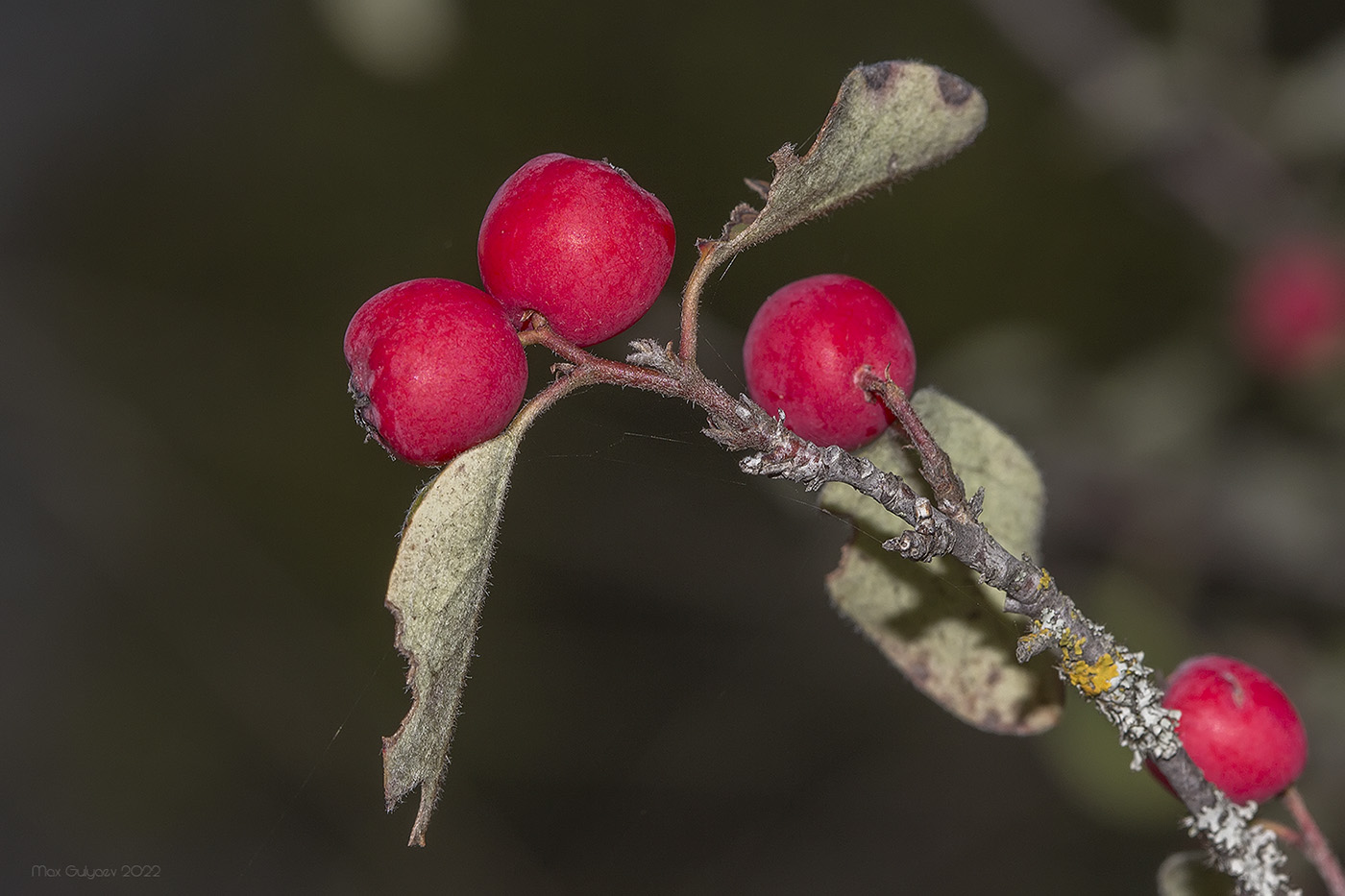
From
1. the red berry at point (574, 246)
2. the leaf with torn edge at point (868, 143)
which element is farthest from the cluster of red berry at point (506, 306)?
the leaf with torn edge at point (868, 143)

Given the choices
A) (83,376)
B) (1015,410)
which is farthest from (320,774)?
(1015,410)

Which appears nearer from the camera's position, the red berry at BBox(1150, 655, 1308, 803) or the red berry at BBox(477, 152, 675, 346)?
the red berry at BBox(477, 152, 675, 346)

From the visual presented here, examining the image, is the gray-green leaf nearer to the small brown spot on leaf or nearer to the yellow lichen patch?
the yellow lichen patch

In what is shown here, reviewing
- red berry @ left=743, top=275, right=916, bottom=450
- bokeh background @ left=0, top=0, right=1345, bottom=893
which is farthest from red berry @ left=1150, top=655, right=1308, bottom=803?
bokeh background @ left=0, top=0, right=1345, bottom=893

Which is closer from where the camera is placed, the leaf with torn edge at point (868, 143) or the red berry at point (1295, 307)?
the leaf with torn edge at point (868, 143)

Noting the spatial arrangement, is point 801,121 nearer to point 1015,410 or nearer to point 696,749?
point 1015,410

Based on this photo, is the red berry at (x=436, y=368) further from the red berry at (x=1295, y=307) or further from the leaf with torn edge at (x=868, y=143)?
the red berry at (x=1295, y=307)
